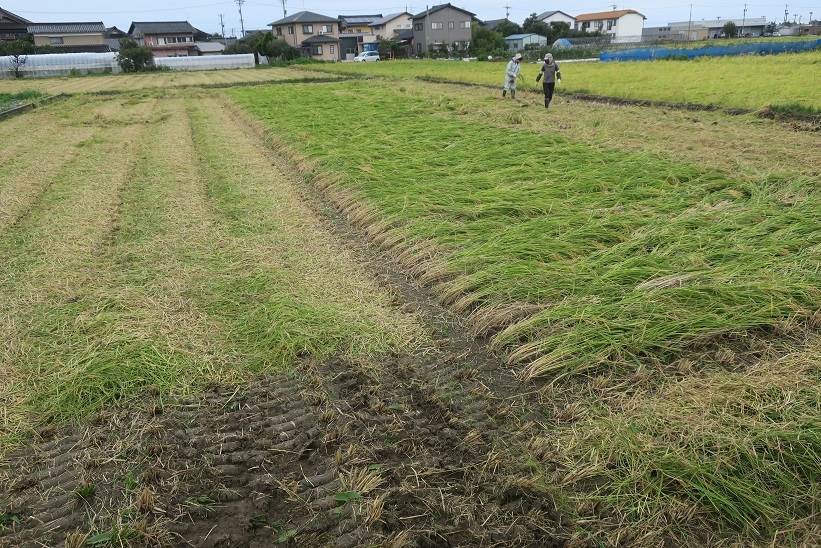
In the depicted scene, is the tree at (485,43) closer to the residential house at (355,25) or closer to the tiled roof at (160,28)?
the residential house at (355,25)

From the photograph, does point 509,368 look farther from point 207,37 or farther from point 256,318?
point 207,37

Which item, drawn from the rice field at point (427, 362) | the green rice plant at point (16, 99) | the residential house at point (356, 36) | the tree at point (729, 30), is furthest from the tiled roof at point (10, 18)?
the tree at point (729, 30)

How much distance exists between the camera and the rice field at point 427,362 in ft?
7.56

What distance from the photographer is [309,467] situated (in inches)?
102

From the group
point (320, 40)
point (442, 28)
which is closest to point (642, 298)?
point (442, 28)

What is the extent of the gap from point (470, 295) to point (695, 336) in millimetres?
1499

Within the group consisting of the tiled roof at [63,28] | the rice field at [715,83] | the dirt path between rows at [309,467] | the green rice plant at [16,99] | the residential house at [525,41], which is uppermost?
the tiled roof at [63,28]

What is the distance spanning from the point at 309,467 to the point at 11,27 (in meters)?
72.0

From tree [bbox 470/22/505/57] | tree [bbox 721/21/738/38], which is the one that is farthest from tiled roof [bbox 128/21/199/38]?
tree [bbox 721/21/738/38]

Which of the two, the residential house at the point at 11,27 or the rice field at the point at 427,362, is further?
the residential house at the point at 11,27

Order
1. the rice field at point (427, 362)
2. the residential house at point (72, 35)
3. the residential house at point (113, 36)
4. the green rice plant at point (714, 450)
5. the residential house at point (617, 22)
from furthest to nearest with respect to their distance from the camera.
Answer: the residential house at point (617, 22) → the residential house at point (113, 36) → the residential house at point (72, 35) → the rice field at point (427, 362) → the green rice plant at point (714, 450)

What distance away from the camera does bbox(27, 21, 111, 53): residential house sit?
55.7 m

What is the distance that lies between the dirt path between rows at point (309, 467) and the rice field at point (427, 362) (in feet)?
0.04

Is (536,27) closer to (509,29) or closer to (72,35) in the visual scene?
(509,29)
